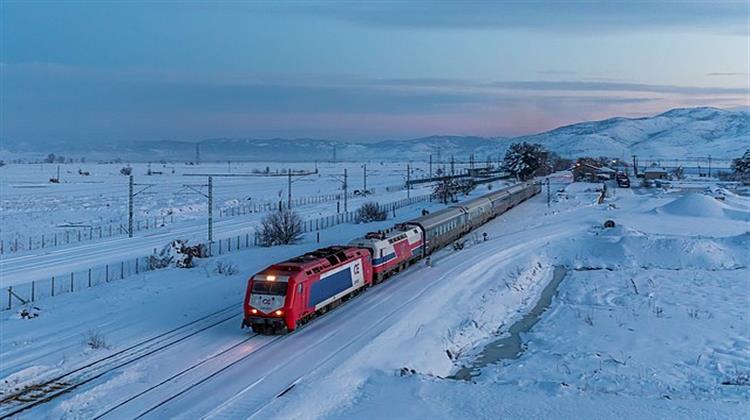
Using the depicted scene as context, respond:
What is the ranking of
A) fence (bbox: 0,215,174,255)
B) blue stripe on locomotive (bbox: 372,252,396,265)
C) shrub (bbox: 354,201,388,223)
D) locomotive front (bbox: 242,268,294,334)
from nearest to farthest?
locomotive front (bbox: 242,268,294,334)
blue stripe on locomotive (bbox: 372,252,396,265)
fence (bbox: 0,215,174,255)
shrub (bbox: 354,201,388,223)

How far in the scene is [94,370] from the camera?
75.2 feet

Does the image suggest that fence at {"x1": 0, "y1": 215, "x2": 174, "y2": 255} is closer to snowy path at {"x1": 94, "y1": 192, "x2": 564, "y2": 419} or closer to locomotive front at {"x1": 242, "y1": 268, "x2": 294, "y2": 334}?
locomotive front at {"x1": 242, "y1": 268, "x2": 294, "y2": 334}

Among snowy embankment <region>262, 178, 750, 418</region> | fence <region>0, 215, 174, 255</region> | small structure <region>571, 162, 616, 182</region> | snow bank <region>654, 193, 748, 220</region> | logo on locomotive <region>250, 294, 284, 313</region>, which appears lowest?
snowy embankment <region>262, 178, 750, 418</region>

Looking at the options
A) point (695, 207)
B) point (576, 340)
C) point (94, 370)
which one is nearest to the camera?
point (94, 370)

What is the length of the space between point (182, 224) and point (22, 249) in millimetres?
19170

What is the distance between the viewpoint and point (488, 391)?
2039 cm

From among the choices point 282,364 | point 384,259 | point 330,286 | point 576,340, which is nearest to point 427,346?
point 330,286

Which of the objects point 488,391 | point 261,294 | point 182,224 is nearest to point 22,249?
point 182,224

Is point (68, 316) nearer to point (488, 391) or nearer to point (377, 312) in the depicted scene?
point (377, 312)

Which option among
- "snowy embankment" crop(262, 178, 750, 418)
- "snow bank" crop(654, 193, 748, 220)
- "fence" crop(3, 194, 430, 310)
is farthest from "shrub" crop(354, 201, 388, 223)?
"snow bank" crop(654, 193, 748, 220)

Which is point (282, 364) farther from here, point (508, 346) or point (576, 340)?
point (576, 340)

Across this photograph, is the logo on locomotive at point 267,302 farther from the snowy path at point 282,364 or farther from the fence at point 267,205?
the fence at point 267,205

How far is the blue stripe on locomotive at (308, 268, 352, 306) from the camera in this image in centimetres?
2877

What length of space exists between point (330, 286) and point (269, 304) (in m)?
4.15
